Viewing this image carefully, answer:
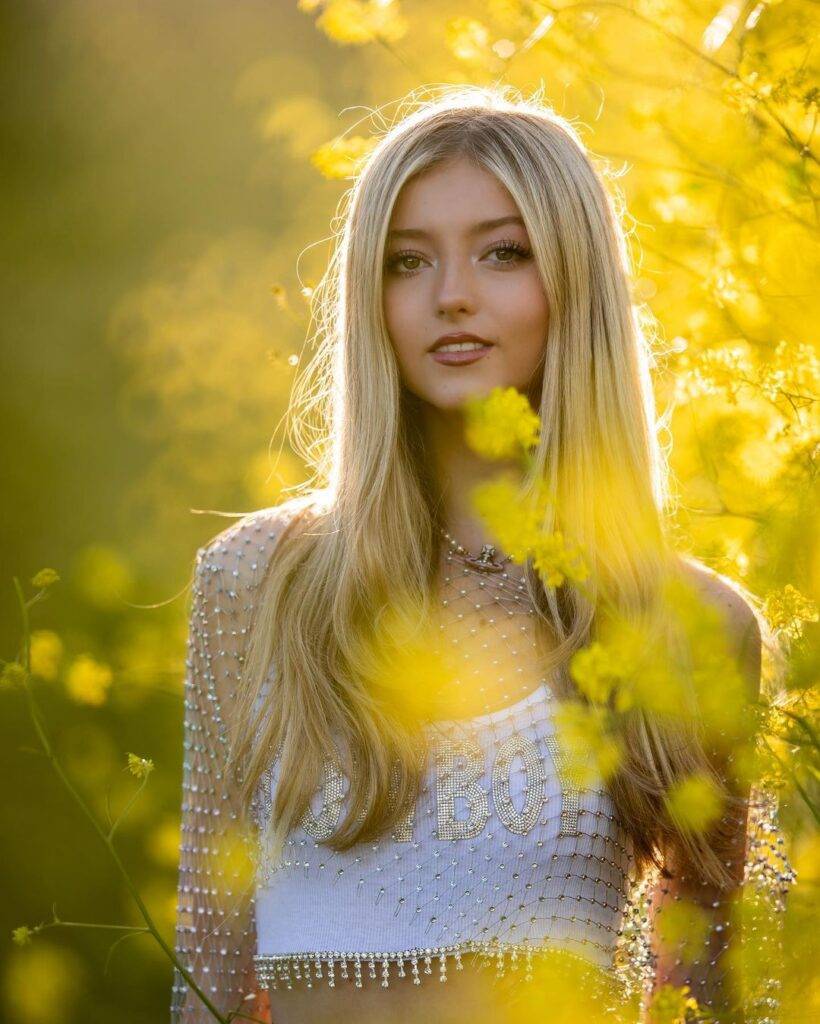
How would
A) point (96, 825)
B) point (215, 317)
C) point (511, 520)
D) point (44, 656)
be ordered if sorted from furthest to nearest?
point (215, 317), point (44, 656), point (96, 825), point (511, 520)

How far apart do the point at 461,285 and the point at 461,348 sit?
0.07m

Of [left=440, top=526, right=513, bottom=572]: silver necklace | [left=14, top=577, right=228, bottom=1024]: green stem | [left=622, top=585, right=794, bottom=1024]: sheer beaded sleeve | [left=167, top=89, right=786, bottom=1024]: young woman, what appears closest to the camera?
[left=14, top=577, right=228, bottom=1024]: green stem

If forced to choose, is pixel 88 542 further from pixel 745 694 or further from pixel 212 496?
pixel 745 694

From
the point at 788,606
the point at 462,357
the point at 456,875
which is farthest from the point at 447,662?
the point at 788,606

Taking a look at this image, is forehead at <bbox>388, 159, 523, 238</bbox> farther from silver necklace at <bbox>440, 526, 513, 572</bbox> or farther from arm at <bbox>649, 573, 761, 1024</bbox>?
arm at <bbox>649, 573, 761, 1024</bbox>

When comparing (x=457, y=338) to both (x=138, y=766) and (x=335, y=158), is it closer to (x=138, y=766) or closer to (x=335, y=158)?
(x=335, y=158)

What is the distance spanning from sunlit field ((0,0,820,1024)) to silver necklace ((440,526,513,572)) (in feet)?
0.45

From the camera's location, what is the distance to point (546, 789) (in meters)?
1.52

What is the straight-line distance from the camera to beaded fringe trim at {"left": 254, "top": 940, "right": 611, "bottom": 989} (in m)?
1.47

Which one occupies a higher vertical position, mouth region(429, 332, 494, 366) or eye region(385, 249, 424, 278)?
eye region(385, 249, 424, 278)

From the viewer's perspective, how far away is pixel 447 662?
5.45ft

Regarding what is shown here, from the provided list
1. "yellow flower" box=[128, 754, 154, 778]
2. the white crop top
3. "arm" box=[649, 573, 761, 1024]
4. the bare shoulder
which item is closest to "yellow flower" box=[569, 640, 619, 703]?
"yellow flower" box=[128, 754, 154, 778]

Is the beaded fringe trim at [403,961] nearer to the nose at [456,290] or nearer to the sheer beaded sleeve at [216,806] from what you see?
the sheer beaded sleeve at [216,806]

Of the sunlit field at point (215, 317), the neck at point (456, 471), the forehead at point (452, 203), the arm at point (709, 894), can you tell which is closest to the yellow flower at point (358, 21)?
the sunlit field at point (215, 317)
